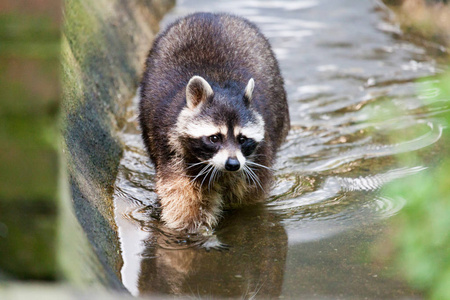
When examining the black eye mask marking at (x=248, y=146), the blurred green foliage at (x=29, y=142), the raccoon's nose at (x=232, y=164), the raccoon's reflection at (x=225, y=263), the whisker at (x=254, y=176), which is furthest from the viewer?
the whisker at (x=254, y=176)

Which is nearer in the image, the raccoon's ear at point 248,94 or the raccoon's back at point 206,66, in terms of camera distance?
the raccoon's ear at point 248,94

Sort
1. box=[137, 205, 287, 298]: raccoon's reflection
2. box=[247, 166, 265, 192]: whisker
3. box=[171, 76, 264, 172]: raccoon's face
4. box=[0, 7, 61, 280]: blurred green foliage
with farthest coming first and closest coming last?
box=[247, 166, 265, 192]: whisker, box=[171, 76, 264, 172]: raccoon's face, box=[137, 205, 287, 298]: raccoon's reflection, box=[0, 7, 61, 280]: blurred green foliage

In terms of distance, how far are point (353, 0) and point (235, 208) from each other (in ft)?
17.9

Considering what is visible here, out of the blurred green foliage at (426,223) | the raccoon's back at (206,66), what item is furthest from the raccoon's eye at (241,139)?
the blurred green foliage at (426,223)

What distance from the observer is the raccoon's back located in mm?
4348

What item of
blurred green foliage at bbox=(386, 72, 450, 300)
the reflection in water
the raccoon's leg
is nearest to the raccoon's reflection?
the reflection in water

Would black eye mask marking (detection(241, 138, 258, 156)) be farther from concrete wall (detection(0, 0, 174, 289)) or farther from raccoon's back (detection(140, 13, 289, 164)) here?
concrete wall (detection(0, 0, 174, 289))

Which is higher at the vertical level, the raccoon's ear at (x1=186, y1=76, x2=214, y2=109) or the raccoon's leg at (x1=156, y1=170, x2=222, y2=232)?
the raccoon's ear at (x1=186, y1=76, x2=214, y2=109)

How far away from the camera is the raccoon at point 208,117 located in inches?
154

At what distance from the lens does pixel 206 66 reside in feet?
14.6

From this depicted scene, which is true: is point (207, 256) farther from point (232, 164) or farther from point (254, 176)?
point (254, 176)

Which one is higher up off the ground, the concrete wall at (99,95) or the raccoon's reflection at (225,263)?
the concrete wall at (99,95)

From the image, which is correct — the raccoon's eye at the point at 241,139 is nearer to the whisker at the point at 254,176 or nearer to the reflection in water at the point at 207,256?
the whisker at the point at 254,176

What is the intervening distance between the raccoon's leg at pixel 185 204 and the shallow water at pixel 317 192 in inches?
4.1
